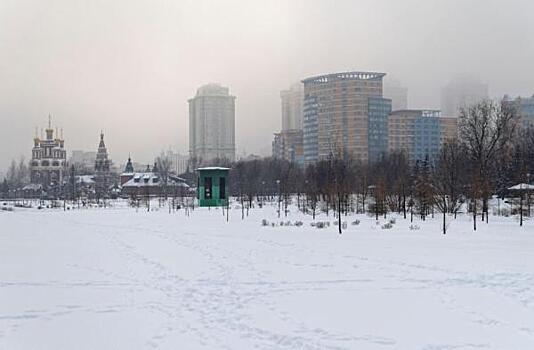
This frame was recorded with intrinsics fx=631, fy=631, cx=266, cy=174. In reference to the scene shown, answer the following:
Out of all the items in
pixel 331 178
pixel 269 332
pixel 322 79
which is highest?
pixel 322 79

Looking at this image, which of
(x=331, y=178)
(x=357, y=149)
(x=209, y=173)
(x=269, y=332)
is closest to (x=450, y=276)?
(x=269, y=332)

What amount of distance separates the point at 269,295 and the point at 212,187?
39.9m

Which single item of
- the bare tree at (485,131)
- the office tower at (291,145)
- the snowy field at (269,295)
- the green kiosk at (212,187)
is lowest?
the snowy field at (269,295)

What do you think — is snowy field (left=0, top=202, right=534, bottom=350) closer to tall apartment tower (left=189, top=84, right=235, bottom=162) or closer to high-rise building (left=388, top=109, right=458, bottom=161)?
high-rise building (left=388, top=109, right=458, bottom=161)

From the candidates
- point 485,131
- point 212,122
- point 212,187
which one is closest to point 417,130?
point 212,122

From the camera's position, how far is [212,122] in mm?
150000

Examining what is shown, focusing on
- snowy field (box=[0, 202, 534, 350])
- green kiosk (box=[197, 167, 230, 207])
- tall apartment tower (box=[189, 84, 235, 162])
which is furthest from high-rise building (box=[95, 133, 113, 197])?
snowy field (box=[0, 202, 534, 350])

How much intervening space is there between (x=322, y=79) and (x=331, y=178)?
7330 cm

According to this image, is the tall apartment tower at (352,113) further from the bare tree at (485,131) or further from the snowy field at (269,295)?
the snowy field at (269,295)

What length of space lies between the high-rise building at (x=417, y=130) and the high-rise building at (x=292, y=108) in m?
53.8

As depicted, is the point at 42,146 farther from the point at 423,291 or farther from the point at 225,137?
the point at 423,291

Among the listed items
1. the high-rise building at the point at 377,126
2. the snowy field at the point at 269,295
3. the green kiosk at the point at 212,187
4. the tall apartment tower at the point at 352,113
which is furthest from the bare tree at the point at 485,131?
the high-rise building at the point at 377,126

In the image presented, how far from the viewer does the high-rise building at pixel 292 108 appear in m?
158

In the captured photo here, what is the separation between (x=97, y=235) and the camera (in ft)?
83.5
